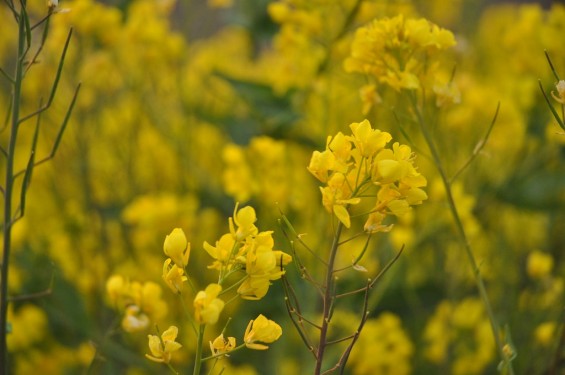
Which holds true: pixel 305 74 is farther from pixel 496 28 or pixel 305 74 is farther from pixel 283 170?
pixel 496 28

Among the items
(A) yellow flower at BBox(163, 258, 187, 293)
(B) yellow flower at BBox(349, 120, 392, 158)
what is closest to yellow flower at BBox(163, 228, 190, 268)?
(A) yellow flower at BBox(163, 258, 187, 293)

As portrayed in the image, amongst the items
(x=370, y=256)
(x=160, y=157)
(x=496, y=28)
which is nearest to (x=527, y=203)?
(x=370, y=256)

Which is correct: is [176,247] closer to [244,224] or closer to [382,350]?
[244,224]

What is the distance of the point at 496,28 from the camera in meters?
2.51

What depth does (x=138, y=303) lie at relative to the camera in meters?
0.69

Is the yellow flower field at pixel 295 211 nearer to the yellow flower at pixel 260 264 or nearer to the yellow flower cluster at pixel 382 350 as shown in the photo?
the yellow flower cluster at pixel 382 350

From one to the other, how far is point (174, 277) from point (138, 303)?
0.64 feet

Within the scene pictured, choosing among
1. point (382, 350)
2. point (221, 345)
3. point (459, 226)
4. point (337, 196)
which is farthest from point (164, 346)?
point (382, 350)

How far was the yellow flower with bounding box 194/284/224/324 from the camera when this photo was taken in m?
0.44

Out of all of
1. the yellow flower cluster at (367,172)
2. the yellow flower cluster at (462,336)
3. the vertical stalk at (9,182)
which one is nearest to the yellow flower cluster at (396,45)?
the yellow flower cluster at (367,172)

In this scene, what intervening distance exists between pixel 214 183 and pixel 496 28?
1373mm

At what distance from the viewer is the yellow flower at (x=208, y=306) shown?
0.44 meters

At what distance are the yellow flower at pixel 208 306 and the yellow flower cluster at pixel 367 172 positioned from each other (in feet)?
0.30

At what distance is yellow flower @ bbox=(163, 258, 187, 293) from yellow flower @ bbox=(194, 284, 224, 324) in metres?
0.06
